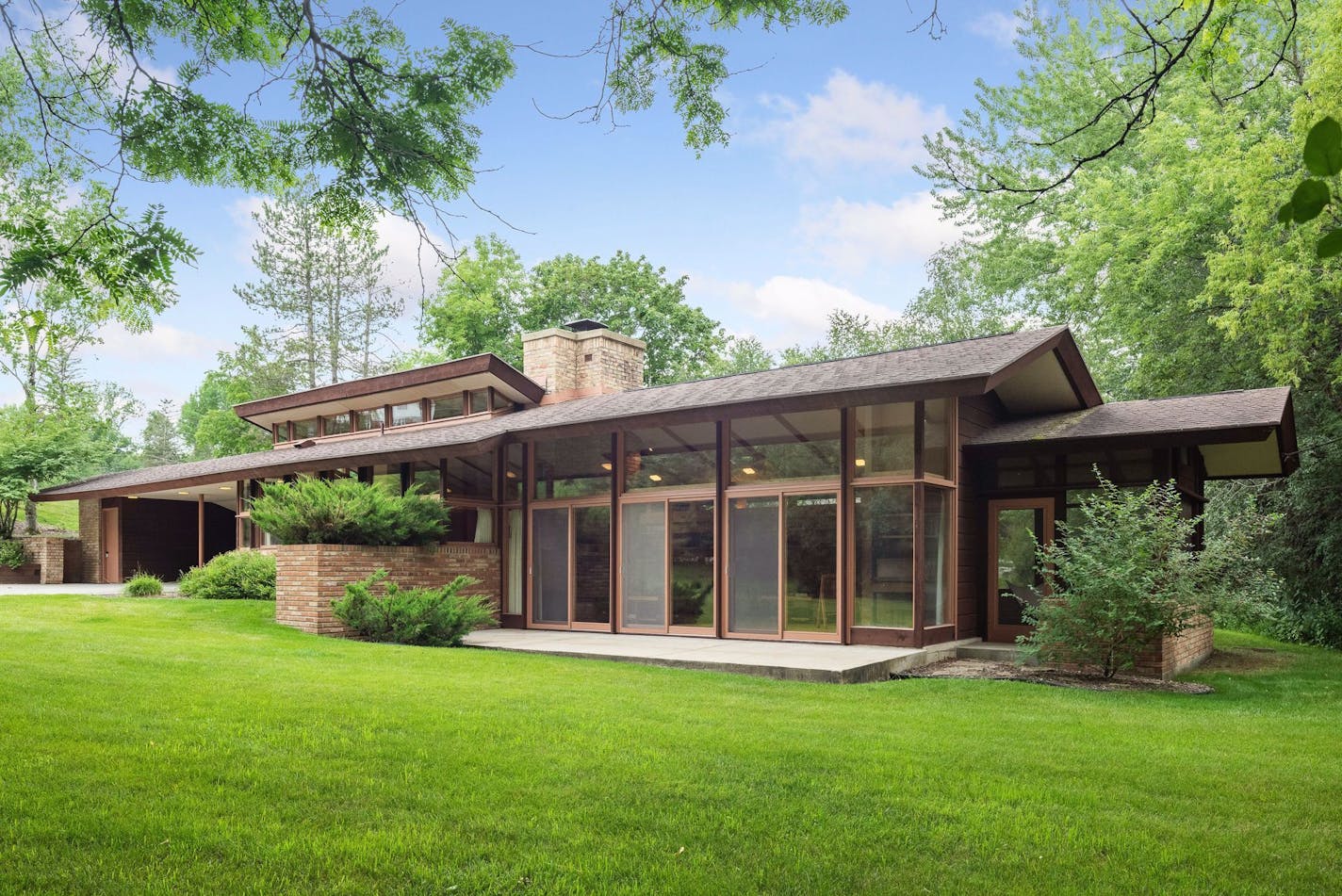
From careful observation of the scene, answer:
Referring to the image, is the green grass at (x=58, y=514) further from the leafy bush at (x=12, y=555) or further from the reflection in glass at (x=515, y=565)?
the reflection in glass at (x=515, y=565)

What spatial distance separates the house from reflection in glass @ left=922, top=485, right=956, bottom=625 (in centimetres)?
4

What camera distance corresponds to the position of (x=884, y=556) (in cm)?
1175

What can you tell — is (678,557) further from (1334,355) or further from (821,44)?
(1334,355)

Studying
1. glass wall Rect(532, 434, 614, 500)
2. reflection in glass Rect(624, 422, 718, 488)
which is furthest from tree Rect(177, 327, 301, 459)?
reflection in glass Rect(624, 422, 718, 488)

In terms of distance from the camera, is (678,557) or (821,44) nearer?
(821,44)

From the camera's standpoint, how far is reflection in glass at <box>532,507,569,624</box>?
14.6m

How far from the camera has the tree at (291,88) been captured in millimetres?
5195

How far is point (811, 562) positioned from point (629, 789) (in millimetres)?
7666

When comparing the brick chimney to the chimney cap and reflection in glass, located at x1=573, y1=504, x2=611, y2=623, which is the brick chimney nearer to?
the chimney cap

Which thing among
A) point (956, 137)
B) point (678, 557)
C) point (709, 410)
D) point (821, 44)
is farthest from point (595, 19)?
point (956, 137)

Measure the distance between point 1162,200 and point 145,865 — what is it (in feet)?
60.2

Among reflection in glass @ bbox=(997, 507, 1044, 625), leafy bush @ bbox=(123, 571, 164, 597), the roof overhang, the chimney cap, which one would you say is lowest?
leafy bush @ bbox=(123, 571, 164, 597)

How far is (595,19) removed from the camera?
536cm

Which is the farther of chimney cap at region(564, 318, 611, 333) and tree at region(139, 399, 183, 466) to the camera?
tree at region(139, 399, 183, 466)
